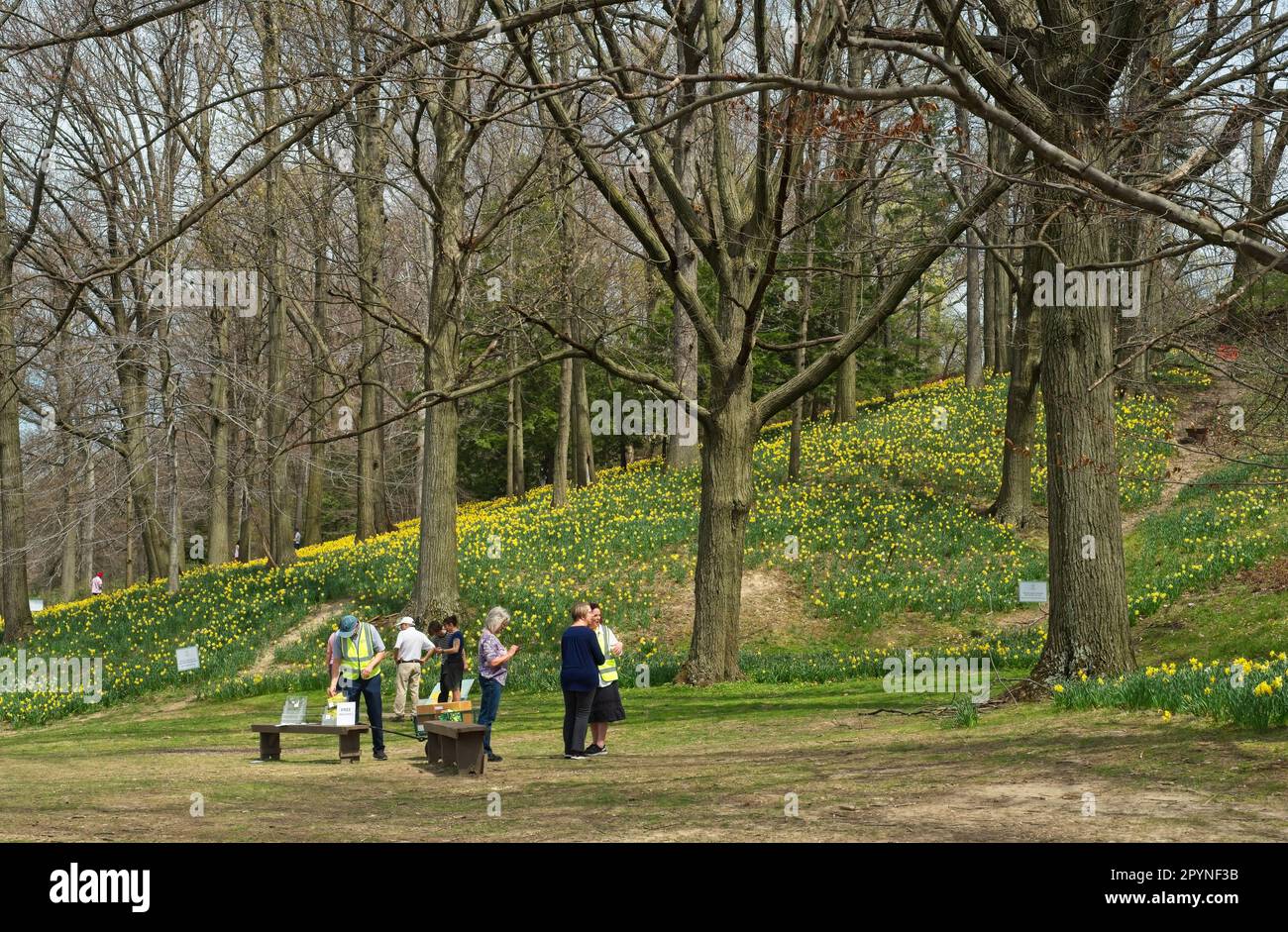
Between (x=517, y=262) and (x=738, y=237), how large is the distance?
1331 centimetres

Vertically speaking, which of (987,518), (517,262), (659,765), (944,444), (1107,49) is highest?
(517,262)

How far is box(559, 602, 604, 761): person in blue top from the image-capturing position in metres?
10.6

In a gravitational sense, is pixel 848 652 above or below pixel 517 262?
below

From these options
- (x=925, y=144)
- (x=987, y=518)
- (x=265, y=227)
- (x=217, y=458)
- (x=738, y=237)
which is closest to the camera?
(x=925, y=144)

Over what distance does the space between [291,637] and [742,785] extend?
13695 mm

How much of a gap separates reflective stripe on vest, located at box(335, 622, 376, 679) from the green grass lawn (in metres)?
0.91

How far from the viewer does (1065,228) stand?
1123 cm

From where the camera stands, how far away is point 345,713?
11305mm

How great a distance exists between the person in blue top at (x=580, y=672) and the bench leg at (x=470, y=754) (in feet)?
3.02

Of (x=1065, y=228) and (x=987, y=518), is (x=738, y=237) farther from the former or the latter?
(x=987, y=518)

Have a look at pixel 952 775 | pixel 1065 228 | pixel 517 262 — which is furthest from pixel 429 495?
pixel 952 775

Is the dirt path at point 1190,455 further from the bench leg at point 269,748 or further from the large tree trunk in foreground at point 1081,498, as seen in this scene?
the bench leg at point 269,748

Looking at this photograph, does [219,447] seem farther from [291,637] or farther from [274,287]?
[291,637]

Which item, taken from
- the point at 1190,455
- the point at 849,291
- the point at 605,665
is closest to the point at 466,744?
the point at 605,665
